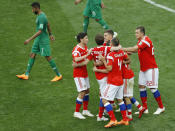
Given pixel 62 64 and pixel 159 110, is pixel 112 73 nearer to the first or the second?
pixel 159 110

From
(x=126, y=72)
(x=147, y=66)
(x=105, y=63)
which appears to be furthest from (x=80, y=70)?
(x=147, y=66)

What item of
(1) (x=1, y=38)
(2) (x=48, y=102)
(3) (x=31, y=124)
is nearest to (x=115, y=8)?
(1) (x=1, y=38)

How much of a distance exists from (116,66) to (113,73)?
175mm

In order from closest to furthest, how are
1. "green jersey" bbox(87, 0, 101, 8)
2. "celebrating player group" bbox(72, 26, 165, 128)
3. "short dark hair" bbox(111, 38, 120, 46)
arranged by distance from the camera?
"short dark hair" bbox(111, 38, 120, 46) < "celebrating player group" bbox(72, 26, 165, 128) < "green jersey" bbox(87, 0, 101, 8)

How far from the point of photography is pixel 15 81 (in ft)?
36.1

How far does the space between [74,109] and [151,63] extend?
7.65ft

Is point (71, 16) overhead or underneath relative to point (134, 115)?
overhead

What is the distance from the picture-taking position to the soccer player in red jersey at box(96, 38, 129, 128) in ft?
26.5

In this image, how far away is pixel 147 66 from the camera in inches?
348

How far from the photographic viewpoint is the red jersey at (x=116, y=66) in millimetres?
8055

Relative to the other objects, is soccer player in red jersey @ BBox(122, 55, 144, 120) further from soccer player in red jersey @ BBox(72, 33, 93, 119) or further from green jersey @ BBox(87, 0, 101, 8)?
green jersey @ BBox(87, 0, 101, 8)

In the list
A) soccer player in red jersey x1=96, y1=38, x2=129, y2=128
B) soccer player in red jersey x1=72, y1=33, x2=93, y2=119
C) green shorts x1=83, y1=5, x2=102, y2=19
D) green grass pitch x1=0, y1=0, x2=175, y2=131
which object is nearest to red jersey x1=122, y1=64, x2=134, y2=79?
soccer player in red jersey x1=96, y1=38, x2=129, y2=128

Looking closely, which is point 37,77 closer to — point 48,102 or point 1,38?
point 48,102

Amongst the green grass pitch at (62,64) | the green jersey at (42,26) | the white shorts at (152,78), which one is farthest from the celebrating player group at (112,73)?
the green jersey at (42,26)
